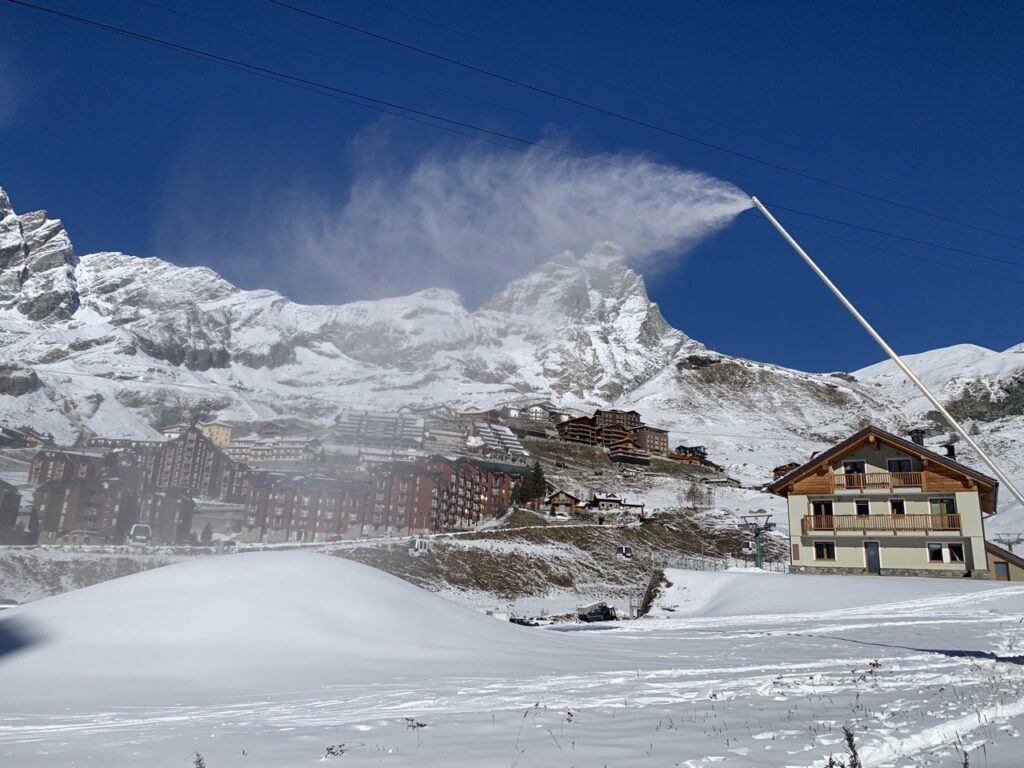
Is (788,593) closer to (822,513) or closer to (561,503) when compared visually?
(822,513)

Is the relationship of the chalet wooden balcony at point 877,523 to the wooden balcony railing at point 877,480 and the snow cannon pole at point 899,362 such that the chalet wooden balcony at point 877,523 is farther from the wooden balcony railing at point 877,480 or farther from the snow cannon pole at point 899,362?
the snow cannon pole at point 899,362

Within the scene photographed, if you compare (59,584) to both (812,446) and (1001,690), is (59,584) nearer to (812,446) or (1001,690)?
(1001,690)

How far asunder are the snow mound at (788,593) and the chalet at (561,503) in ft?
138

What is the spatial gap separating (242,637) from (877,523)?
133 ft

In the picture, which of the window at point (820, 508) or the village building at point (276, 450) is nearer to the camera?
the window at point (820, 508)

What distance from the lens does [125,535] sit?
72.4 meters

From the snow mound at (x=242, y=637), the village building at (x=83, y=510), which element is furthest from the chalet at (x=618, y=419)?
the snow mound at (x=242, y=637)

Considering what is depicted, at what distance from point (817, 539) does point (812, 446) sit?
150m

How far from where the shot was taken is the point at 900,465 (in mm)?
44438

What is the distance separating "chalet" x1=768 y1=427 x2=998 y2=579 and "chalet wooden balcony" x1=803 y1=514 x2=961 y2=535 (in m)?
0.05

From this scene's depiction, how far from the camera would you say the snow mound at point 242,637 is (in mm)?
11703

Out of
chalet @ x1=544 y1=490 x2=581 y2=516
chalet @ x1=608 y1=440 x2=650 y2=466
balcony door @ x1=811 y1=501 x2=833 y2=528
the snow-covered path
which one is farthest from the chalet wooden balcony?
chalet @ x1=608 y1=440 x2=650 y2=466

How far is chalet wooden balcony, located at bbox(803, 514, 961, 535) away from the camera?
41594mm

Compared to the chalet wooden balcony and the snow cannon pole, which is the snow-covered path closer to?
the snow cannon pole
